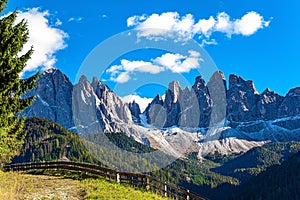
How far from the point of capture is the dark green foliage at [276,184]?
16775 cm

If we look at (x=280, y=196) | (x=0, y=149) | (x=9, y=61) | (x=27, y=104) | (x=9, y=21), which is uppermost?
(x=9, y=21)

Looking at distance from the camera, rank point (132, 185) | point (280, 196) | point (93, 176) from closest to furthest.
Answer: point (132, 185)
point (93, 176)
point (280, 196)

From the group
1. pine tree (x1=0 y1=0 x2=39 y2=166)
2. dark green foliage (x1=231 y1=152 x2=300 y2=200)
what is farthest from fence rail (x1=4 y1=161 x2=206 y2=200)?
dark green foliage (x1=231 y1=152 x2=300 y2=200)

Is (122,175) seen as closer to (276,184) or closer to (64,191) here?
(64,191)

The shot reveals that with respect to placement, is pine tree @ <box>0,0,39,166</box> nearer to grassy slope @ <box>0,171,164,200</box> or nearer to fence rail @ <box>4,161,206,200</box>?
grassy slope @ <box>0,171,164,200</box>

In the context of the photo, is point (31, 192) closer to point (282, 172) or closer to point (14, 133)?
point (14, 133)

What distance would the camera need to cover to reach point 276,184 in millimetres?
176250

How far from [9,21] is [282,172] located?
609 ft

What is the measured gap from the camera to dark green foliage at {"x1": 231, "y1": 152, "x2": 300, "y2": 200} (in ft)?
550

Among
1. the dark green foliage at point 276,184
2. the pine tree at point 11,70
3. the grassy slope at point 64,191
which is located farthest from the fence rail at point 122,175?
the dark green foliage at point 276,184

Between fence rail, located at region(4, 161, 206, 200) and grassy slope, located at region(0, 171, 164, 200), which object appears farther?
fence rail, located at region(4, 161, 206, 200)

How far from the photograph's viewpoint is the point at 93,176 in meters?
32.8

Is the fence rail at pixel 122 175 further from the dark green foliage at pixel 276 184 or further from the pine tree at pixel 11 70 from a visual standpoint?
the dark green foliage at pixel 276 184

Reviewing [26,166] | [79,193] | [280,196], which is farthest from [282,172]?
[79,193]
